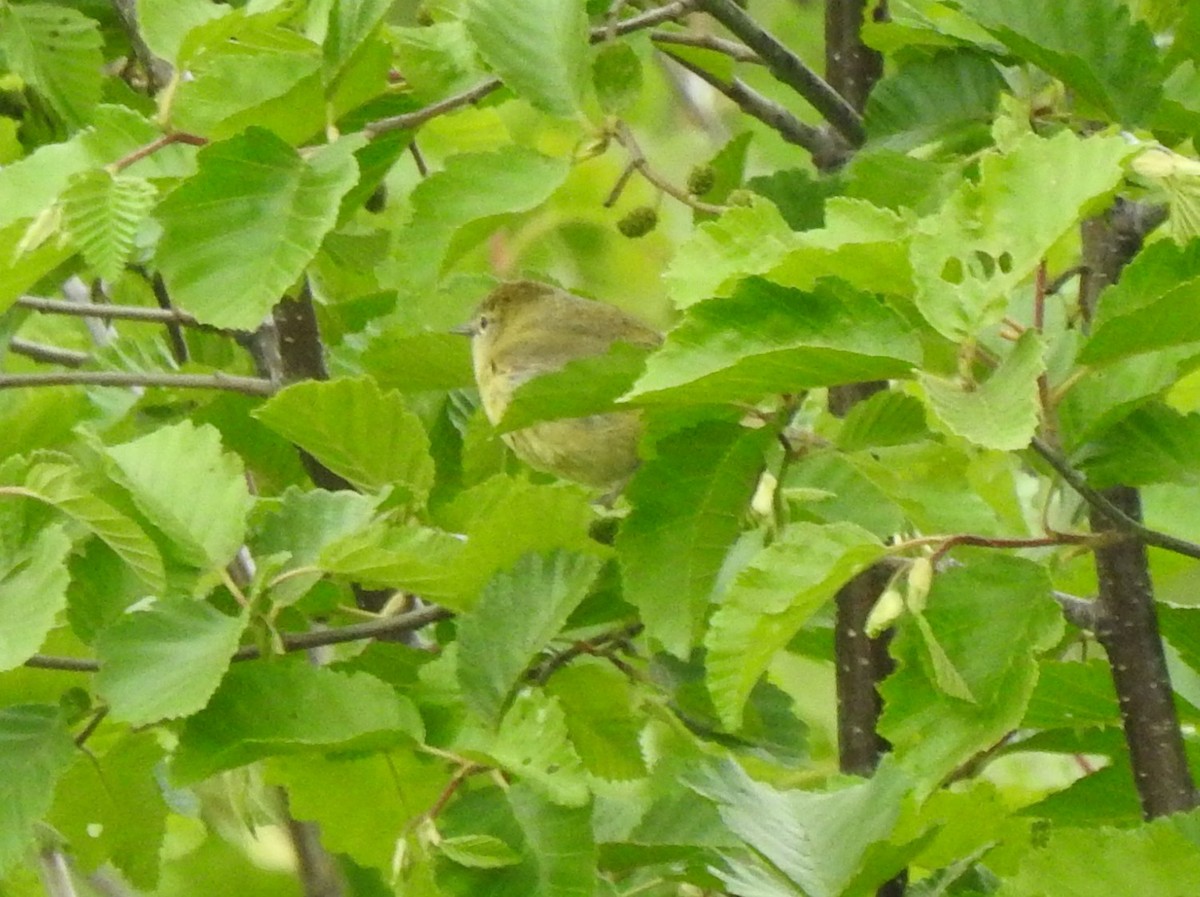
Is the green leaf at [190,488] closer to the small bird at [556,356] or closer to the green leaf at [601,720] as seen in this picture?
the green leaf at [601,720]

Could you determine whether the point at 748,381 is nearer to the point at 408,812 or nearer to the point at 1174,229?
the point at 1174,229

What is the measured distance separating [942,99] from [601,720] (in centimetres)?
71

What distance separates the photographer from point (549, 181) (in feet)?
5.43

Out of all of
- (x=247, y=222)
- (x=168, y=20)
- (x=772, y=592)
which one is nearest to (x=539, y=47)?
(x=247, y=222)

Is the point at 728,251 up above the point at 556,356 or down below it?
above

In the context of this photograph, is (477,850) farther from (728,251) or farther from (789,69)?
(789,69)

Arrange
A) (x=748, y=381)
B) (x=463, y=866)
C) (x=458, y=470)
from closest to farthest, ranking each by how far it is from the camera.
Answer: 1. (x=748, y=381)
2. (x=463, y=866)
3. (x=458, y=470)

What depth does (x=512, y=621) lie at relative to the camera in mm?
1554

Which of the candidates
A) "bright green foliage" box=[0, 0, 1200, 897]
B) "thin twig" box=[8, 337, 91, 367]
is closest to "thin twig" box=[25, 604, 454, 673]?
"bright green foliage" box=[0, 0, 1200, 897]

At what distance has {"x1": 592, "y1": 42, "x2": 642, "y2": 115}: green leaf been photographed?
5.80ft

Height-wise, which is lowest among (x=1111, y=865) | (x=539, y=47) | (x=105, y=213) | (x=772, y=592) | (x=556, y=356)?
(x=556, y=356)

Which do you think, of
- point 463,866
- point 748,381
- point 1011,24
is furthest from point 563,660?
point 1011,24

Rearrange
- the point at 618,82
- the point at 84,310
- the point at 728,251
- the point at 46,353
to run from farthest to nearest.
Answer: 1. the point at 46,353
2. the point at 84,310
3. the point at 618,82
4. the point at 728,251

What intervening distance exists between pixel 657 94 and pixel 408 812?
3.28 m
